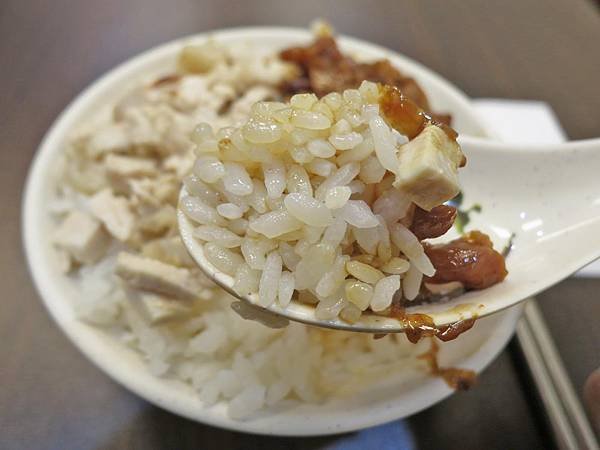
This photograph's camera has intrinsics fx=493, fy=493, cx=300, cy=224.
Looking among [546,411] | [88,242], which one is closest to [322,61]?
[88,242]

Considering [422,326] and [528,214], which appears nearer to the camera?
[422,326]

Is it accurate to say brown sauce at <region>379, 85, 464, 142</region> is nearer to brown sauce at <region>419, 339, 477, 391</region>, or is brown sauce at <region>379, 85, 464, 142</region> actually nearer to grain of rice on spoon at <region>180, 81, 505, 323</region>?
grain of rice on spoon at <region>180, 81, 505, 323</region>

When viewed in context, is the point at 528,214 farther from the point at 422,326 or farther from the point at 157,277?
the point at 157,277

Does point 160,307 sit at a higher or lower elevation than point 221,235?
lower

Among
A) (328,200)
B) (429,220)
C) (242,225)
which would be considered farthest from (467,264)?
(242,225)

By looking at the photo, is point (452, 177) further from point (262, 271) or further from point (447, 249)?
point (262, 271)

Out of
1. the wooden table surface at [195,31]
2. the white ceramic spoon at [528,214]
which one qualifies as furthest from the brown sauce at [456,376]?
the white ceramic spoon at [528,214]

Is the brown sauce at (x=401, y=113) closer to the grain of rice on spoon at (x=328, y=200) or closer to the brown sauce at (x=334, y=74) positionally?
the grain of rice on spoon at (x=328, y=200)
